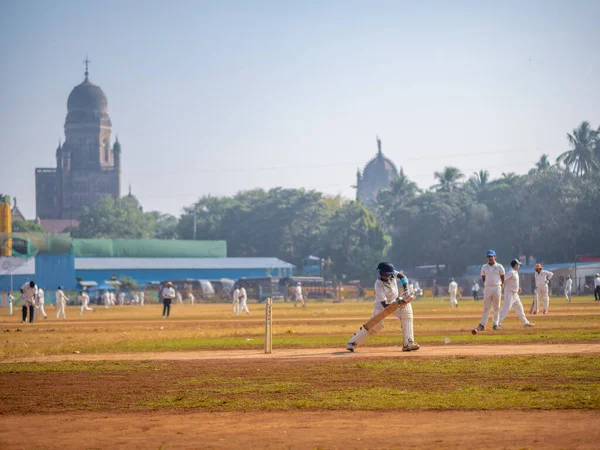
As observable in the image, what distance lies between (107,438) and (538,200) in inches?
4387

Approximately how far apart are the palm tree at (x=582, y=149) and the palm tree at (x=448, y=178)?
63.4ft

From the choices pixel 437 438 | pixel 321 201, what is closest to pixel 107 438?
pixel 437 438

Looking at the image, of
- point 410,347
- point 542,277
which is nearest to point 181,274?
point 542,277

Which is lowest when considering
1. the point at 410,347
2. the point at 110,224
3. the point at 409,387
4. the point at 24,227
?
the point at 409,387

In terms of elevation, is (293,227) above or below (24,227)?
below

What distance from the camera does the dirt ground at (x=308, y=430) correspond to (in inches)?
404

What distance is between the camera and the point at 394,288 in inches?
832

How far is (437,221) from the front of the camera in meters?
126

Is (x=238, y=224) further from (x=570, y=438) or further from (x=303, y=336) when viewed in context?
(x=570, y=438)

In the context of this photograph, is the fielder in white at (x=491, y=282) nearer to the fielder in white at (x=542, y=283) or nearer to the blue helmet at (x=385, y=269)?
the blue helmet at (x=385, y=269)

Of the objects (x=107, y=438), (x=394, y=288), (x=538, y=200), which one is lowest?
(x=107, y=438)

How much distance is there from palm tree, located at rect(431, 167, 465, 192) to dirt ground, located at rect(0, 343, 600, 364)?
119840 mm

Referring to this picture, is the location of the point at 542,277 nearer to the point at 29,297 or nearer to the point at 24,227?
the point at 29,297

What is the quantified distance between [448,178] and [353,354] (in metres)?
123
